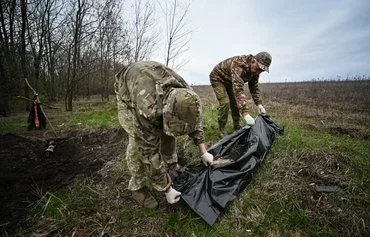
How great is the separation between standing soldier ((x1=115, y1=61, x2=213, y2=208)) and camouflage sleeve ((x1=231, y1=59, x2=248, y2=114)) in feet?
3.96

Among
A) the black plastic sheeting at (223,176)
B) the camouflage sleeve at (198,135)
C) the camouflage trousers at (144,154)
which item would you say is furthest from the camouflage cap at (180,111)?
the black plastic sheeting at (223,176)

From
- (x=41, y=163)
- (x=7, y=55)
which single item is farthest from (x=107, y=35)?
(x=41, y=163)

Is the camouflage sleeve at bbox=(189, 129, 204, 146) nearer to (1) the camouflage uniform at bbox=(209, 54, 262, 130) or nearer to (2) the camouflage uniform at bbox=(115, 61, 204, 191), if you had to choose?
(2) the camouflage uniform at bbox=(115, 61, 204, 191)

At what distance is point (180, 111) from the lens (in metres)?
2.00

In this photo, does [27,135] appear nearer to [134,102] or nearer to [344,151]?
[134,102]

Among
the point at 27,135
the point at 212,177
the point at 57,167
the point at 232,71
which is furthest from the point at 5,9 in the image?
the point at 212,177

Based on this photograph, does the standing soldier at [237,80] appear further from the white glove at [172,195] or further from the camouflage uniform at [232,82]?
the white glove at [172,195]

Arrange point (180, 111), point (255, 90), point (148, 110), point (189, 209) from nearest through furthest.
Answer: point (180, 111), point (148, 110), point (189, 209), point (255, 90)

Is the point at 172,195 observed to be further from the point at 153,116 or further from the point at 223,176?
the point at 153,116

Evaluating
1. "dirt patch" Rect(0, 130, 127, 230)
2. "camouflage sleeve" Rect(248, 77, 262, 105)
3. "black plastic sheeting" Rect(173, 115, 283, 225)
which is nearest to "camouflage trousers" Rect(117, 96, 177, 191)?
"black plastic sheeting" Rect(173, 115, 283, 225)

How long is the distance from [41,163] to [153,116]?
2.94 metres

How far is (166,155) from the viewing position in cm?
307

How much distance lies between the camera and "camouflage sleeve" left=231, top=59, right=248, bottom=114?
3668mm

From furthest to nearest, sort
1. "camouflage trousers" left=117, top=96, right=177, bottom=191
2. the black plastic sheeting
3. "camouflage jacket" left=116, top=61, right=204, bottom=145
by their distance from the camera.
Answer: the black plastic sheeting → "camouflage trousers" left=117, top=96, right=177, bottom=191 → "camouflage jacket" left=116, top=61, right=204, bottom=145
